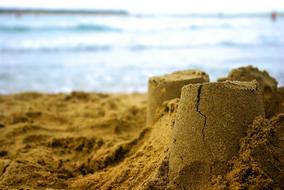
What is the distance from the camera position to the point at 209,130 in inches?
72.4

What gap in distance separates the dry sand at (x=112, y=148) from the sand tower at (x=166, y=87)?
88 mm

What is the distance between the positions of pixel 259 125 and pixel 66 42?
39.6ft

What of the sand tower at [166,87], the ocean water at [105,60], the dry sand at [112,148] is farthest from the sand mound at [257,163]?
the ocean water at [105,60]

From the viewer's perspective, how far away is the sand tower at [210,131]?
5.99 ft

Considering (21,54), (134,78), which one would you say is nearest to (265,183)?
(134,78)

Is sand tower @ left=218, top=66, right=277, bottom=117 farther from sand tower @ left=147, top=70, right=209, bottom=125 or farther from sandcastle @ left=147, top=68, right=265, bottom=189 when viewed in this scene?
sandcastle @ left=147, top=68, right=265, bottom=189

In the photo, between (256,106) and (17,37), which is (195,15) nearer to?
(17,37)

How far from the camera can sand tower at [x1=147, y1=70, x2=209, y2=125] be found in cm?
269

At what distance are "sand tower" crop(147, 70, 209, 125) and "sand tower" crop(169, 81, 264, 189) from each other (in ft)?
2.49

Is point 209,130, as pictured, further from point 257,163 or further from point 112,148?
point 112,148

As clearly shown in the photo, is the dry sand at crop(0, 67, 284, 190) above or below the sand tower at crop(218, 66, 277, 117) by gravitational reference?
below

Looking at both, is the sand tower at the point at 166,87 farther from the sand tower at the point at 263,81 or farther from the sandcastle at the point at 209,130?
the sandcastle at the point at 209,130

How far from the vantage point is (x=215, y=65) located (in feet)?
27.7

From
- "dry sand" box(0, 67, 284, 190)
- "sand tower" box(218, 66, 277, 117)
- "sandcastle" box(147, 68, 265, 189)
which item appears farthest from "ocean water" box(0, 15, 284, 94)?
"sandcastle" box(147, 68, 265, 189)
